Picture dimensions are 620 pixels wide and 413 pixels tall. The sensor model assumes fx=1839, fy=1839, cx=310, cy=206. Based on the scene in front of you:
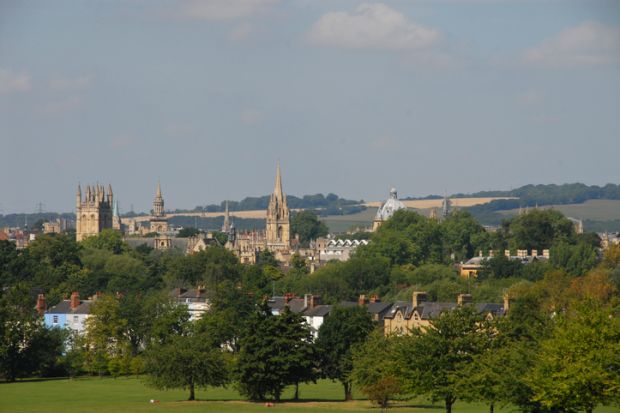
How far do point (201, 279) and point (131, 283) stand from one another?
20.1 meters

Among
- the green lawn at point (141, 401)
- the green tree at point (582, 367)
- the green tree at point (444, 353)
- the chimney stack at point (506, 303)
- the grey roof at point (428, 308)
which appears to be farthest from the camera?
the grey roof at point (428, 308)

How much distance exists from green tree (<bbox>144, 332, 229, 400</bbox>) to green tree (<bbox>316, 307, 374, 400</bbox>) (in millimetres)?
4970

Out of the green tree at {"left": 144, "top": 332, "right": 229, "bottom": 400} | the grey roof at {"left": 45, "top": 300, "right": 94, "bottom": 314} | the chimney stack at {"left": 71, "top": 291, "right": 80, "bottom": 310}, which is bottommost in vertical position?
the green tree at {"left": 144, "top": 332, "right": 229, "bottom": 400}

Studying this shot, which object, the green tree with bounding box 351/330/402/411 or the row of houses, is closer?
the green tree with bounding box 351/330/402/411

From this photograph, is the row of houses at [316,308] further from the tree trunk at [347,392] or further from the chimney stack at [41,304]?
the tree trunk at [347,392]

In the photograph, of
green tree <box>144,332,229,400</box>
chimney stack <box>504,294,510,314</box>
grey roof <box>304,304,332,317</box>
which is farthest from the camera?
grey roof <box>304,304,332,317</box>

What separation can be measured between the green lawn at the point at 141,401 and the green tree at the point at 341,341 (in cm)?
118

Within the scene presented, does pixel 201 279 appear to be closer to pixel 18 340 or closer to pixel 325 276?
pixel 325 276

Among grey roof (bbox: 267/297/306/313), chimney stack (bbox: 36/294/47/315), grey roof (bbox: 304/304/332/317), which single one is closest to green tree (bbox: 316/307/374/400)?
grey roof (bbox: 304/304/332/317)

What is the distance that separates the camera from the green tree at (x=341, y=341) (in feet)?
293

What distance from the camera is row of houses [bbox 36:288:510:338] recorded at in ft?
364

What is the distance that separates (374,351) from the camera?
8481 cm

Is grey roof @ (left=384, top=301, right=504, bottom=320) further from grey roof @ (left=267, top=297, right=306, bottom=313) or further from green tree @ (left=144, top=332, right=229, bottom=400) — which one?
green tree @ (left=144, top=332, right=229, bottom=400)

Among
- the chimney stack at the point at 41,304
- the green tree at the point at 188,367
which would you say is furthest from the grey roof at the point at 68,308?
the green tree at the point at 188,367
